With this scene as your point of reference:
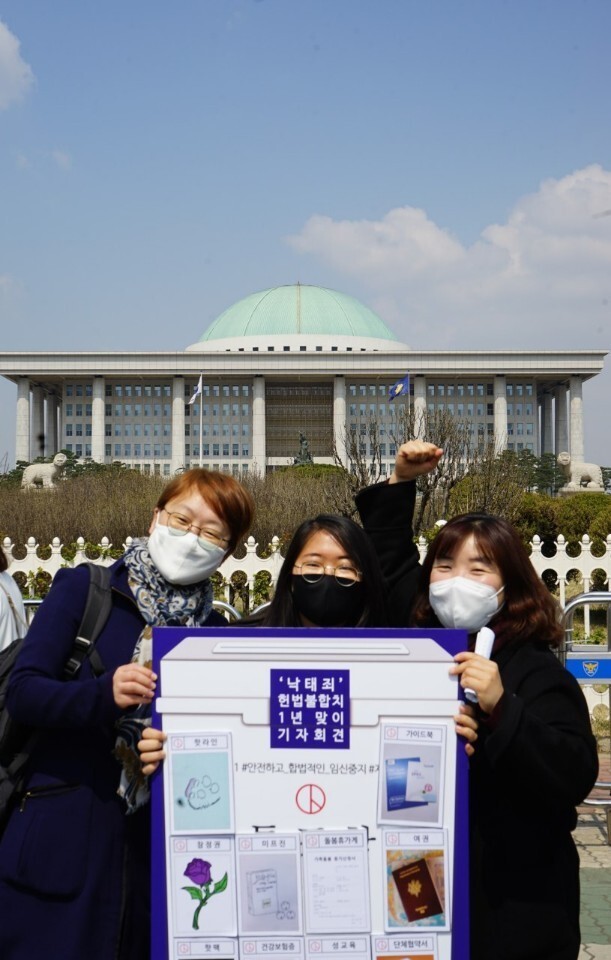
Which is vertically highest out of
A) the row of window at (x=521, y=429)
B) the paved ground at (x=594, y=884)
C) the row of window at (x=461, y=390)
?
the row of window at (x=461, y=390)

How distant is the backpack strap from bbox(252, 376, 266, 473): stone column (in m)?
74.3

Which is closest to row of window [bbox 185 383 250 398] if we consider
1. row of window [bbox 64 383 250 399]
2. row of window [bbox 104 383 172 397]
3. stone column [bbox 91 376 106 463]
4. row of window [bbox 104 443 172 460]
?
row of window [bbox 64 383 250 399]

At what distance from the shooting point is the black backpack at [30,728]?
212 centimetres

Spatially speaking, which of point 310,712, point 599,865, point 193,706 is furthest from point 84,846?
point 599,865

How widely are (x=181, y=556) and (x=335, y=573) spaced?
16.4 inches

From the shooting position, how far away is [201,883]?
171 cm

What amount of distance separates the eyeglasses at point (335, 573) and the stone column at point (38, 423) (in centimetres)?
8032

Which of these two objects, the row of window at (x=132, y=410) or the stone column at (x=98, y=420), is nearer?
the stone column at (x=98, y=420)

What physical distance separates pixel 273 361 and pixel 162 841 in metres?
74.9

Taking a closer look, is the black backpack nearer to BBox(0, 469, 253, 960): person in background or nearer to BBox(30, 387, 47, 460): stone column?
BBox(0, 469, 253, 960): person in background

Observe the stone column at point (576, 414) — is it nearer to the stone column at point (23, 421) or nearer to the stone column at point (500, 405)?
the stone column at point (500, 405)

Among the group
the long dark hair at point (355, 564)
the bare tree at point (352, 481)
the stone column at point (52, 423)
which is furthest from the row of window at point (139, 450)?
the long dark hair at point (355, 564)

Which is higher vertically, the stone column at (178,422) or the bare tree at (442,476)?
the stone column at (178,422)

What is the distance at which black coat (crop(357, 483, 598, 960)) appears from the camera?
6.22 ft
